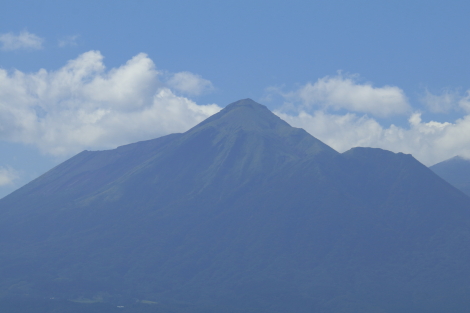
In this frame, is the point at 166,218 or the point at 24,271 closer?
the point at 24,271

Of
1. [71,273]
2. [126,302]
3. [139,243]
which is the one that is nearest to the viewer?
[126,302]

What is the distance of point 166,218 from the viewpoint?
654 ft

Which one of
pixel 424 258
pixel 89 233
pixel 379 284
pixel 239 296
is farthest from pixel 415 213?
pixel 89 233

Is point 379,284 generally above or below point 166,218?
below

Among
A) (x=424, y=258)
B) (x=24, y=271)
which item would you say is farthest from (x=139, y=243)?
(x=424, y=258)

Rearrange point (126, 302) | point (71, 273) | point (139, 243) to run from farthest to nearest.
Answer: point (139, 243)
point (71, 273)
point (126, 302)

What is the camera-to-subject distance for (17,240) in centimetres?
19912

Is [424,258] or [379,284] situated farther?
[424,258]

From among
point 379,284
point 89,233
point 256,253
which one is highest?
point 89,233

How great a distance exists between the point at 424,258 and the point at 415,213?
19920 millimetres

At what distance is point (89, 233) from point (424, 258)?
9169 cm

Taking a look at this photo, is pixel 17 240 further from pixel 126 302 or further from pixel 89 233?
pixel 126 302

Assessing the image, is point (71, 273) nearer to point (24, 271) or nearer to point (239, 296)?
point (24, 271)

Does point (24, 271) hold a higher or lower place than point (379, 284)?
higher
